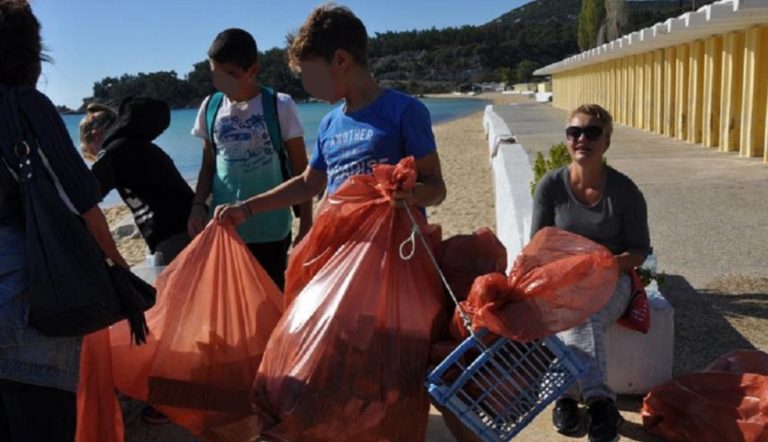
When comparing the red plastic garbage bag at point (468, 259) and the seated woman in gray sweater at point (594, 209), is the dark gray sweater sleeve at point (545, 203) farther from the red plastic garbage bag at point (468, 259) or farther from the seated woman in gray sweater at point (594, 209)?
the red plastic garbage bag at point (468, 259)

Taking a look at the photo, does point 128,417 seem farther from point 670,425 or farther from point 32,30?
point 670,425

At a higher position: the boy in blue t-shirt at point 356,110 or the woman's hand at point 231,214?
the boy in blue t-shirt at point 356,110

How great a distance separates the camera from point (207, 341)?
2.82 m

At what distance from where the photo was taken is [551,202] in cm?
349

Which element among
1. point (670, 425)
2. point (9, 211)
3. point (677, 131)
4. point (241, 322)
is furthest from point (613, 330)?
point (677, 131)

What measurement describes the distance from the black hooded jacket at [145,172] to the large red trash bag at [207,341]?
61cm

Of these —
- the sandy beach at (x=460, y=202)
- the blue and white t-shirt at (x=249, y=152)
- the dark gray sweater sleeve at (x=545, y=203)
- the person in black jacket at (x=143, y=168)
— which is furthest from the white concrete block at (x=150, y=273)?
the sandy beach at (x=460, y=202)

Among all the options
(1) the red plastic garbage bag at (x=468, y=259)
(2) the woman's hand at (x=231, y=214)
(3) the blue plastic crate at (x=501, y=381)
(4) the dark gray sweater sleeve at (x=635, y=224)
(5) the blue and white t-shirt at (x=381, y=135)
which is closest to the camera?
(3) the blue plastic crate at (x=501, y=381)

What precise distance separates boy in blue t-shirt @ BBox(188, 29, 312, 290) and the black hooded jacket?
129mm

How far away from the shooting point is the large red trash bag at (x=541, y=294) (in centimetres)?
Answer: 209

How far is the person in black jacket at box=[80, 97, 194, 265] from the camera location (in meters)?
3.38

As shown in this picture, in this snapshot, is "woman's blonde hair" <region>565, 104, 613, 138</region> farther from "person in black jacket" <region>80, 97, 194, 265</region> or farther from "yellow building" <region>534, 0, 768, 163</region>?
"yellow building" <region>534, 0, 768, 163</region>

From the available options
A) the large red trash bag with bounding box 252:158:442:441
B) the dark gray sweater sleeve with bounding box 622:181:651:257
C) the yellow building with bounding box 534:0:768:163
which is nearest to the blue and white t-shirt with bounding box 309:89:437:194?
the large red trash bag with bounding box 252:158:442:441

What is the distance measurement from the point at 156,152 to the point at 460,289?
1.69m
